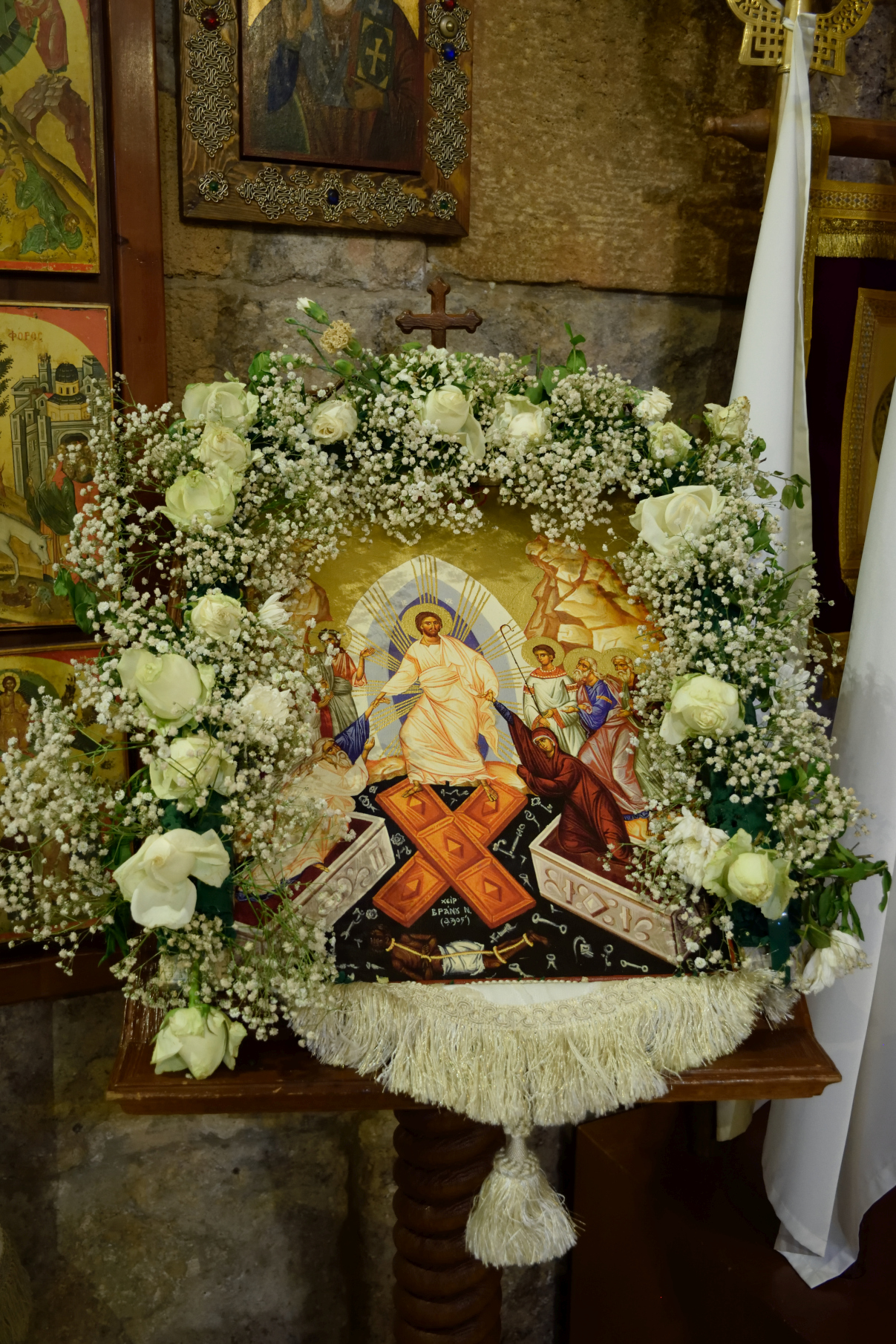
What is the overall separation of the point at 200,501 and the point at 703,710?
833 mm

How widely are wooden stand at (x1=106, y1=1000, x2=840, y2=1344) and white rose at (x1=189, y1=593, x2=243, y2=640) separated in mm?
601

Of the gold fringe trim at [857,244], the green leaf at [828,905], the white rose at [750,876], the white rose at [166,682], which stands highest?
the gold fringe trim at [857,244]

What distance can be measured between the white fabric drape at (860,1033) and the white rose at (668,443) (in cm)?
58

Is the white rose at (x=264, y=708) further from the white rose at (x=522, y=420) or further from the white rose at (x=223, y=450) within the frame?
the white rose at (x=522, y=420)

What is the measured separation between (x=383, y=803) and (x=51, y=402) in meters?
1.04

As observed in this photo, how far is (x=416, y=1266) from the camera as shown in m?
2.02

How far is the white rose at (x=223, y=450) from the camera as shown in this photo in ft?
5.31

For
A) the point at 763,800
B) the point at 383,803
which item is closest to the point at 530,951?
the point at 383,803

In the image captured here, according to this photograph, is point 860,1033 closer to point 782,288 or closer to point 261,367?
point 782,288

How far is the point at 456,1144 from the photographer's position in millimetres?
1922

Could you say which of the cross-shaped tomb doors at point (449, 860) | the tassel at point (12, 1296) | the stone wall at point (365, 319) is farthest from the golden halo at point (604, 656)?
the tassel at point (12, 1296)

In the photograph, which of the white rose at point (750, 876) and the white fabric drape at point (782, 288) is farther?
the white fabric drape at point (782, 288)

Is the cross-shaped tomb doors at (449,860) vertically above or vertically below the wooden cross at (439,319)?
below

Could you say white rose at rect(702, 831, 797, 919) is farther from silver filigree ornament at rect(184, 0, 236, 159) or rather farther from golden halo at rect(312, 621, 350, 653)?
silver filigree ornament at rect(184, 0, 236, 159)
